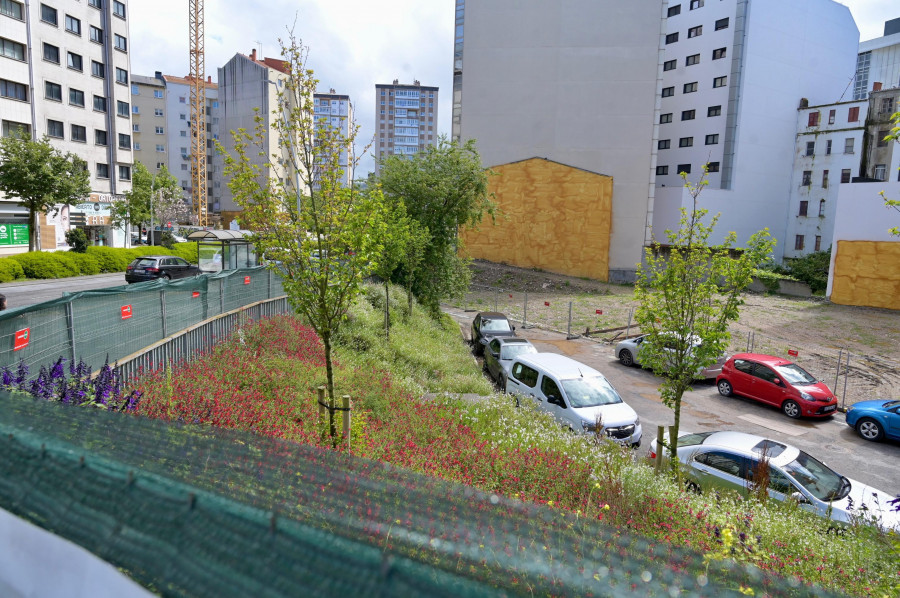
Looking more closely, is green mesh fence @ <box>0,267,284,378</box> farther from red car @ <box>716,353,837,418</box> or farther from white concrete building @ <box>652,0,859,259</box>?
white concrete building @ <box>652,0,859,259</box>

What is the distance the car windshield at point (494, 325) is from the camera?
20.3 meters

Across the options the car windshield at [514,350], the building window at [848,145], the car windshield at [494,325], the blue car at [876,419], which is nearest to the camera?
the blue car at [876,419]

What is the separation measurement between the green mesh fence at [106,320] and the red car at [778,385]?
46.9ft

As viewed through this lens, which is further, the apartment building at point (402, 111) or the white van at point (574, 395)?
the apartment building at point (402, 111)

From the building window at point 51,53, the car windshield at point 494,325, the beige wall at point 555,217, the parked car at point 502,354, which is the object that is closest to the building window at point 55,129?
the building window at point 51,53

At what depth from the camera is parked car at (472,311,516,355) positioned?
19.9 meters

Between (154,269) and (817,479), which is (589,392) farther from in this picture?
(154,269)

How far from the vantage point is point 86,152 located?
141 ft

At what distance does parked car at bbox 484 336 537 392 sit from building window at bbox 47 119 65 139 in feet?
131

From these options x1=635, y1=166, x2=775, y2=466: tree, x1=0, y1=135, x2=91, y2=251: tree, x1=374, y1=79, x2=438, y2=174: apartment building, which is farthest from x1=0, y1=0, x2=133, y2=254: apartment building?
x1=374, y1=79, x2=438, y2=174: apartment building

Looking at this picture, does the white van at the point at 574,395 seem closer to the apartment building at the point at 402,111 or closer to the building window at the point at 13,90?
the building window at the point at 13,90

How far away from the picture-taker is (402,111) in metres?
161

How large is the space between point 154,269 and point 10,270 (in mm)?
7206

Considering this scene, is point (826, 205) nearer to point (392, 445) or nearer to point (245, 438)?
point (392, 445)
